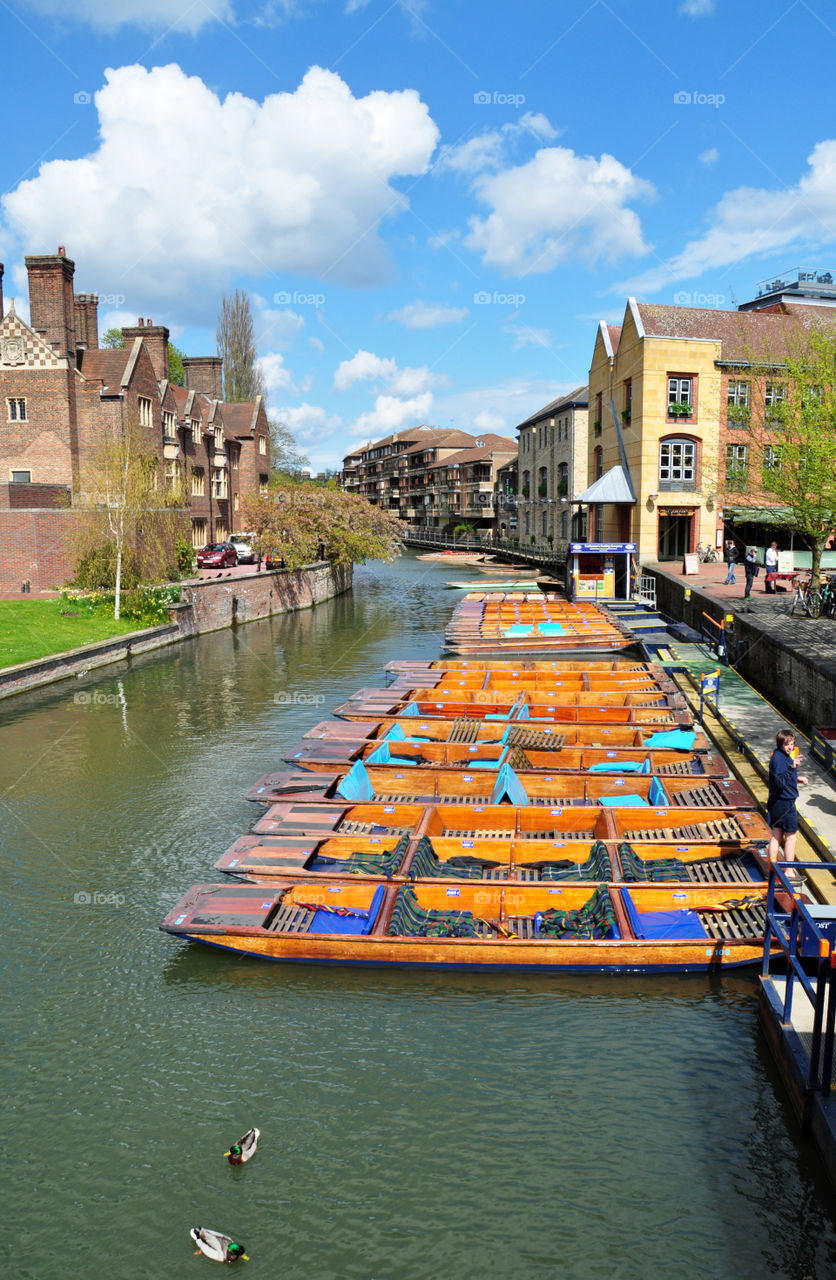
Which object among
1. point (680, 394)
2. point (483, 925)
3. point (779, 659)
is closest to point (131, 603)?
point (779, 659)

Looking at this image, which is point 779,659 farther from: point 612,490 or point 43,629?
point 612,490

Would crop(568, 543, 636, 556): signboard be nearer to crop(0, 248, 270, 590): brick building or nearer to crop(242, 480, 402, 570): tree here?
crop(242, 480, 402, 570): tree

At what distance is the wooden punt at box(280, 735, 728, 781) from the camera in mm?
14719

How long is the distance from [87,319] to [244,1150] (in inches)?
1882

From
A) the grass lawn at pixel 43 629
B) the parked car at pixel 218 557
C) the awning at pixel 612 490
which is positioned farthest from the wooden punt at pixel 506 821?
the parked car at pixel 218 557

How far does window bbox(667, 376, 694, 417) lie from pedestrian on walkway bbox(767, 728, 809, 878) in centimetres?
3337

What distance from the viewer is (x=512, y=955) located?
377 inches

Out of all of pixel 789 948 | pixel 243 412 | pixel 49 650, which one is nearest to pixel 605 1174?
pixel 789 948

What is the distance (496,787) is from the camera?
13.6 meters

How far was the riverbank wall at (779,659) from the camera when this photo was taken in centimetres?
1725

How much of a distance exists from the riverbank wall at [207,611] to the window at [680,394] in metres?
18.6

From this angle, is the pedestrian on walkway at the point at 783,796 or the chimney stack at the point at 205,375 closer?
the pedestrian on walkway at the point at 783,796

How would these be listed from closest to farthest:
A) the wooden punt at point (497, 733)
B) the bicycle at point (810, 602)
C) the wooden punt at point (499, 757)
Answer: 1. the wooden punt at point (499, 757)
2. the wooden punt at point (497, 733)
3. the bicycle at point (810, 602)

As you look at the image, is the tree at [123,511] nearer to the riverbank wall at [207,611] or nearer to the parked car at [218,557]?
the riverbank wall at [207,611]
